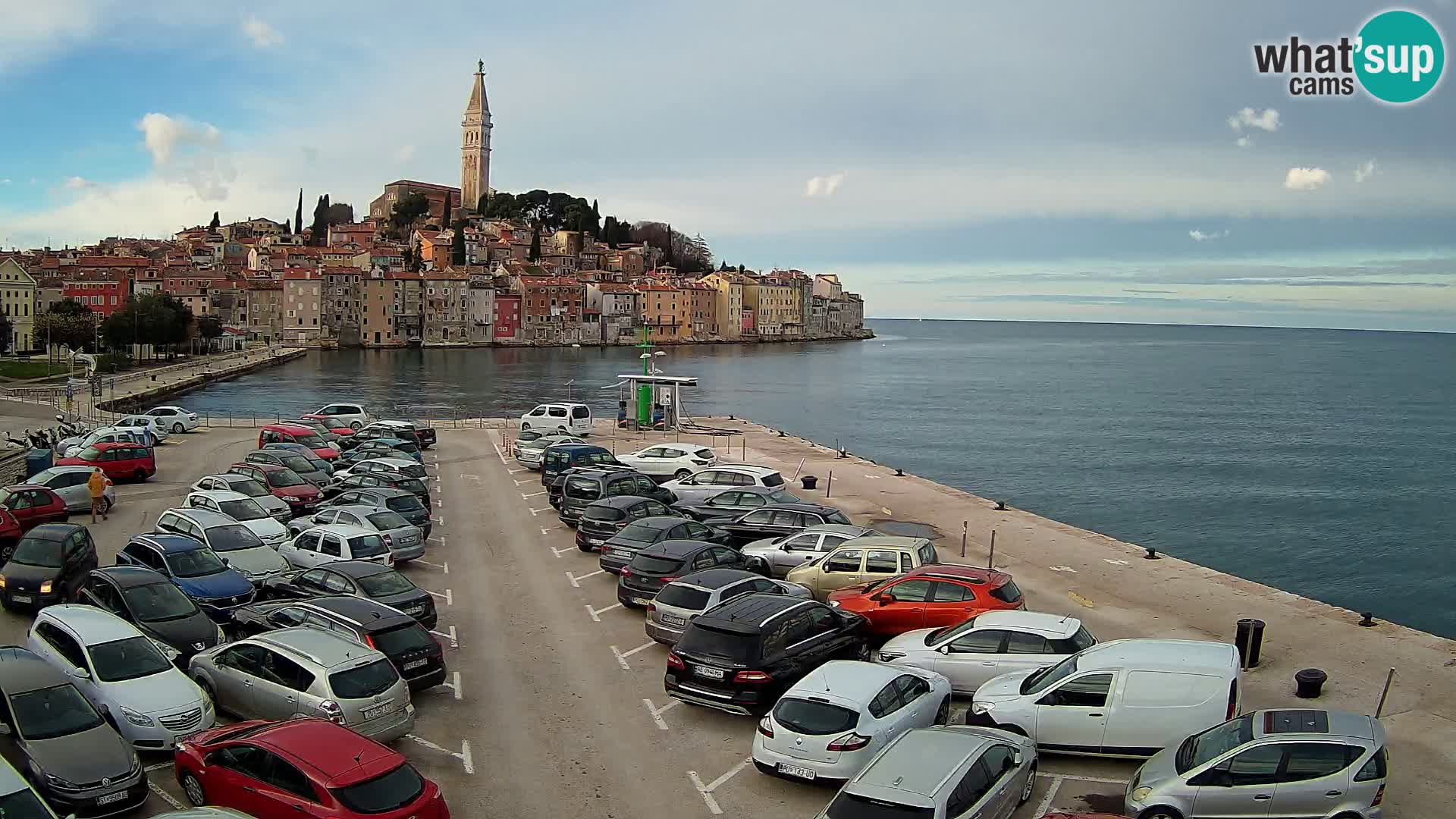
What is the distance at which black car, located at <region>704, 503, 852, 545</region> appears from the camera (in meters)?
19.2

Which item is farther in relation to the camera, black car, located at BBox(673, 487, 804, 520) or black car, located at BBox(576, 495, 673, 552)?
black car, located at BBox(673, 487, 804, 520)

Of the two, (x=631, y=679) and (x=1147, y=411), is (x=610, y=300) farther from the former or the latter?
(x=631, y=679)

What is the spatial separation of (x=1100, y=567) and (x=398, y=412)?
54296 millimetres

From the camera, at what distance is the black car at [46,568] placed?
13.8 meters

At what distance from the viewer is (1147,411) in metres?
79.7

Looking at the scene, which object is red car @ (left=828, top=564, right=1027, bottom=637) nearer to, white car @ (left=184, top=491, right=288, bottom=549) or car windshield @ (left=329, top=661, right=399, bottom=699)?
car windshield @ (left=329, top=661, right=399, bottom=699)

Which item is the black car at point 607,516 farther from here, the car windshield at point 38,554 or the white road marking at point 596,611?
the car windshield at point 38,554

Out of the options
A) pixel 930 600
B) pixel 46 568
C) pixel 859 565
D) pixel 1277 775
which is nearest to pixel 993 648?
pixel 930 600

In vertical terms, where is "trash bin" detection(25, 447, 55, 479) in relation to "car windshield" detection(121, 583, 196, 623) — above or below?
below

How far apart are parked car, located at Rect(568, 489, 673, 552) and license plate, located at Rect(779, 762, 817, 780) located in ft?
31.2

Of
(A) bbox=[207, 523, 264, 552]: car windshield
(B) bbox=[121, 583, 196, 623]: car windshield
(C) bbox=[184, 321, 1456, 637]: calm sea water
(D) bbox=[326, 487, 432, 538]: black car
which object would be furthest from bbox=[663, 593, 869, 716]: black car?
(C) bbox=[184, 321, 1456, 637]: calm sea water

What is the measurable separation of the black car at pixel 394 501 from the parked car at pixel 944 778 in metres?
12.7

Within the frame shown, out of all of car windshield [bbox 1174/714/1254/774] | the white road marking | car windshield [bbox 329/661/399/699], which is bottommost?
the white road marking

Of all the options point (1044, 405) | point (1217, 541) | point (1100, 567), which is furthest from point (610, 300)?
point (1100, 567)
